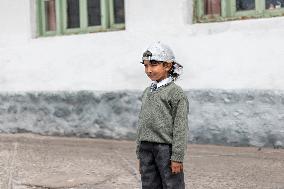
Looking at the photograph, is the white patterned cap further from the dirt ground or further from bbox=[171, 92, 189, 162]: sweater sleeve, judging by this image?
the dirt ground

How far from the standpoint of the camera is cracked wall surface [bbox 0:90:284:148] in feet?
21.0

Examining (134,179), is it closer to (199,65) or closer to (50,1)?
(199,65)

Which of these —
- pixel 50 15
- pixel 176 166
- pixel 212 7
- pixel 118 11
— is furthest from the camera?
pixel 50 15

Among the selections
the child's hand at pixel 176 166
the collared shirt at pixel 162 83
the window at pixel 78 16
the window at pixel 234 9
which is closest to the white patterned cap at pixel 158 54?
the collared shirt at pixel 162 83

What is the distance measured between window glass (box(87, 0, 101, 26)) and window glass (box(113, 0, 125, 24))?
0.93ft

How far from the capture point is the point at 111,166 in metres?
5.77

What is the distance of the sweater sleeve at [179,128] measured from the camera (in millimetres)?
3089

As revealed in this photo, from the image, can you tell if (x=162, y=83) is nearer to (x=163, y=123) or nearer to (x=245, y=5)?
(x=163, y=123)

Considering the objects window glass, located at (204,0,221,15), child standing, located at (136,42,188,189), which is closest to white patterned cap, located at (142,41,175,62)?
child standing, located at (136,42,188,189)

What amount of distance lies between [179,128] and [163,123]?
0.12 metres

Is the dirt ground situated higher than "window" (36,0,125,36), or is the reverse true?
"window" (36,0,125,36)

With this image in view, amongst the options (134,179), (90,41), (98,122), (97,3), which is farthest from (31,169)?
(97,3)

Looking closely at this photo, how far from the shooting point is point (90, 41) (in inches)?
305

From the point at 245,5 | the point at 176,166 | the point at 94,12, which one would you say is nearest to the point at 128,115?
the point at 94,12
